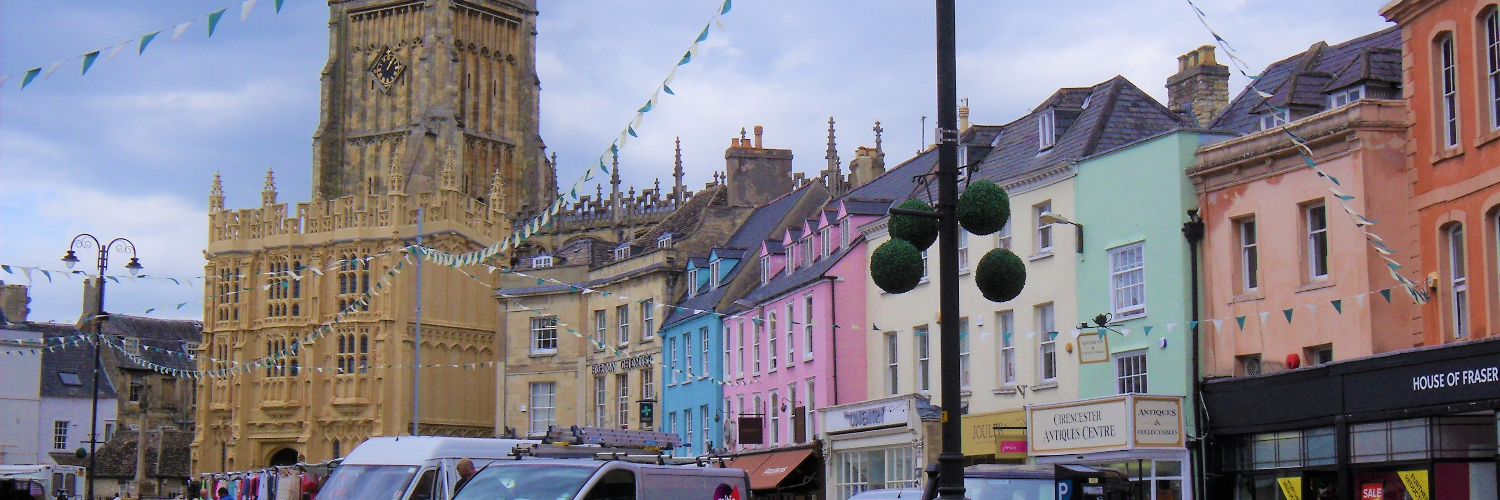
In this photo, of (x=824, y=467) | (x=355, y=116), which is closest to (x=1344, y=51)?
(x=824, y=467)

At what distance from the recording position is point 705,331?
1700 inches

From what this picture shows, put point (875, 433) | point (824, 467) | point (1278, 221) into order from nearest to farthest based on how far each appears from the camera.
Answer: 1. point (1278, 221)
2. point (875, 433)
3. point (824, 467)

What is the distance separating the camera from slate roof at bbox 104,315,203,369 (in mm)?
77406

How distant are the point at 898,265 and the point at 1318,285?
12258 millimetres

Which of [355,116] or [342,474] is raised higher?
[355,116]

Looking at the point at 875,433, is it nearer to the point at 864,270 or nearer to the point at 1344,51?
the point at 864,270

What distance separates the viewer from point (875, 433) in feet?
108

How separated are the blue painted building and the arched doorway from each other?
18889mm

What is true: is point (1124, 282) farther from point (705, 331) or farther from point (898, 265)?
point (705, 331)

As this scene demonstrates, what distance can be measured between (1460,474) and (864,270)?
16.2m

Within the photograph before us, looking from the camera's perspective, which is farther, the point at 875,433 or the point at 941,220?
the point at 875,433

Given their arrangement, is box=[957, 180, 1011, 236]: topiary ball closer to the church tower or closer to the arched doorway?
the arched doorway

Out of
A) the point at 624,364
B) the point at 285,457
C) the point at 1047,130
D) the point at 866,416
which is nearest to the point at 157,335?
the point at 285,457

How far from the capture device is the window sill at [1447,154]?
20.1 meters
